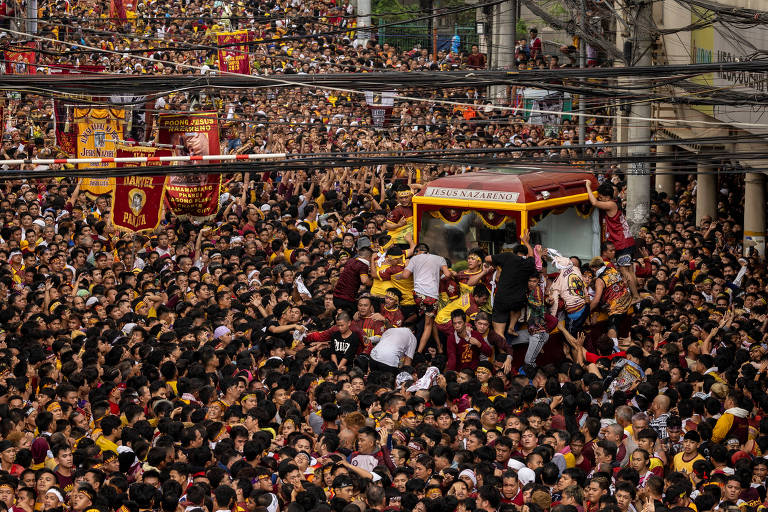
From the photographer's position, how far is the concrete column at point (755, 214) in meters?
20.6

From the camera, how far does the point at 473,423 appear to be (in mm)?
10688

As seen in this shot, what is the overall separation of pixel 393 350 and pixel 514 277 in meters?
1.66

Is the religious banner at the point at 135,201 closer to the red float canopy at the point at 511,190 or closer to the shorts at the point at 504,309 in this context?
the red float canopy at the point at 511,190

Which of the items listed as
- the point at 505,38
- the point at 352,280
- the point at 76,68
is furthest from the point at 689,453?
the point at 505,38

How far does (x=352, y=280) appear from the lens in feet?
48.8

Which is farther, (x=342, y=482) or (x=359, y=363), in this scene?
(x=359, y=363)

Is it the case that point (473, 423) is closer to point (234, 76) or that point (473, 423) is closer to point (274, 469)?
point (274, 469)

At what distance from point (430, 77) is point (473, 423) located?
14.2ft

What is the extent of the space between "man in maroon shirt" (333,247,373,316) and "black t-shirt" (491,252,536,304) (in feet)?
6.51

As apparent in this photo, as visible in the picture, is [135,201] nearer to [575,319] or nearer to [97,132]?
[97,132]

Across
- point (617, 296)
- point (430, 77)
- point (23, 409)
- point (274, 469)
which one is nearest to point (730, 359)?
point (617, 296)

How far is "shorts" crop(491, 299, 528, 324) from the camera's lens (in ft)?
44.6

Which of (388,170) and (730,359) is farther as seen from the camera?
(388,170)

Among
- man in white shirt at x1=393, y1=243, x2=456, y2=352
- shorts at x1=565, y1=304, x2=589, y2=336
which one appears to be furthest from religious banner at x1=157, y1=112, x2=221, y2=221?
shorts at x1=565, y1=304, x2=589, y2=336
